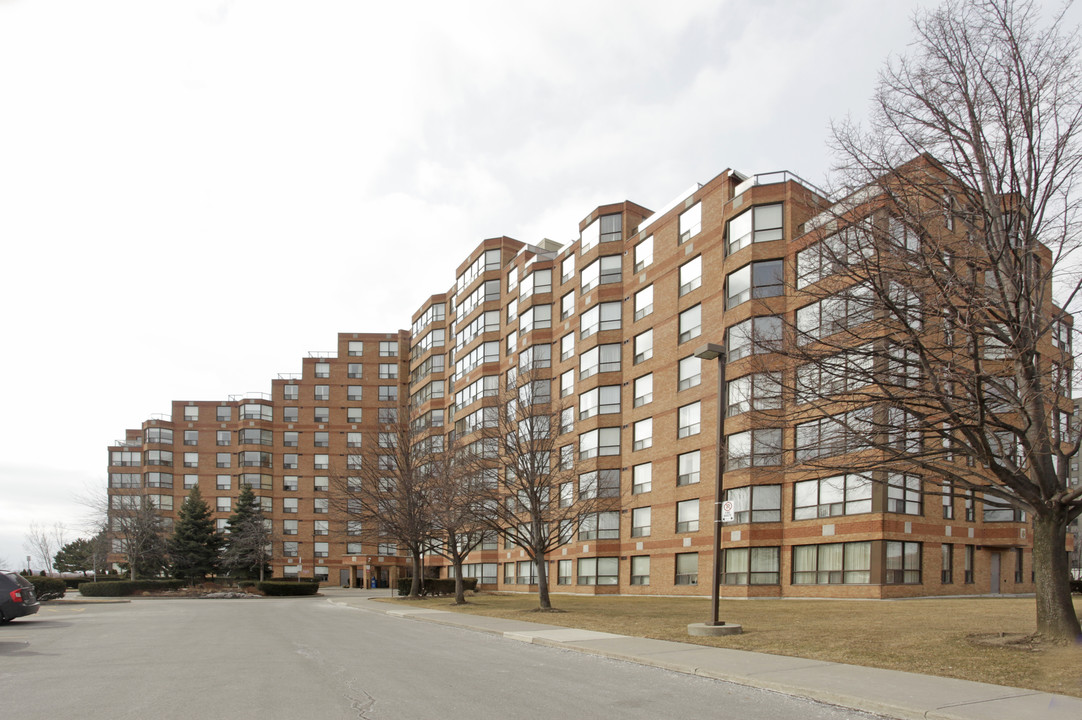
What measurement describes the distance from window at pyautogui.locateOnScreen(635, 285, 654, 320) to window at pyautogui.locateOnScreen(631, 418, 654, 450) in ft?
20.0

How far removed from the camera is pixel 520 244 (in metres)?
67.7

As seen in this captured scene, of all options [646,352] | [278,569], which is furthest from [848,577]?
[278,569]

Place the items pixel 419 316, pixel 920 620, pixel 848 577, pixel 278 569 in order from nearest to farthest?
1. pixel 920 620
2. pixel 848 577
3. pixel 419 316
4. pixel 278 569

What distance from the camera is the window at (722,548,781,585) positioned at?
119 feet

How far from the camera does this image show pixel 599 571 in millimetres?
47938

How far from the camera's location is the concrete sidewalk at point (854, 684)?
899cm

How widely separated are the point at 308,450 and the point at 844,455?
85444mm

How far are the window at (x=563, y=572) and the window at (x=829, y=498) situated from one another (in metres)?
19.0

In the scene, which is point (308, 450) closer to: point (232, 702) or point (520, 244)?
point (520, 244)

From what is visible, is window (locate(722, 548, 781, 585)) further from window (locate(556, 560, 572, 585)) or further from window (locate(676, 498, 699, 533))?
window (locate(556, 560, 572, 585))

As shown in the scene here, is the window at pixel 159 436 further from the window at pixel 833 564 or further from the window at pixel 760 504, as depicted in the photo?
the window at pixel 833 564

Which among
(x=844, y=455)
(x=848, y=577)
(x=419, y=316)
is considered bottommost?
(x=848, y=577)

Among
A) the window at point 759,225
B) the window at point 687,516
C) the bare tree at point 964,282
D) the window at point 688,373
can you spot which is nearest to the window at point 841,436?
the bare tree at point 964,282

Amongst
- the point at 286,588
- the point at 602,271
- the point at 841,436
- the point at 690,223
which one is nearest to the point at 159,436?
the point at 286,588
